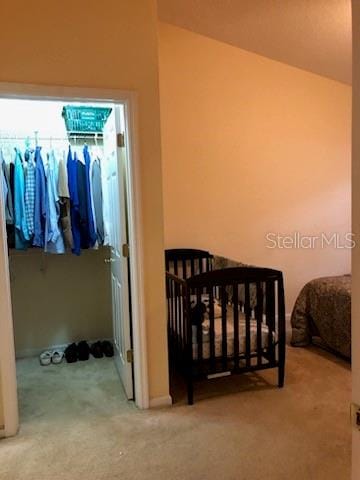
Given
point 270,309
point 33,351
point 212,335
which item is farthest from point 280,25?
point 33,351

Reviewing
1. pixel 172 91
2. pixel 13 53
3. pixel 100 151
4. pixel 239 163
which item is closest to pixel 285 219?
pixel 239 163

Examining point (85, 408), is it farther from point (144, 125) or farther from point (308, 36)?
point (308, 36)

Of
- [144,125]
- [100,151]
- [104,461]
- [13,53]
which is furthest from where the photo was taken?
[100,151]

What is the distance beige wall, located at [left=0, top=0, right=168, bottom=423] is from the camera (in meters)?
2.18

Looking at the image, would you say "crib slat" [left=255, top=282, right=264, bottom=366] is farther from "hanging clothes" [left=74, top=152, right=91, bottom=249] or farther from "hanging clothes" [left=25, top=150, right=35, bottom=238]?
"hanging clothes" [left=25, top=150, right=35, bottom=238]

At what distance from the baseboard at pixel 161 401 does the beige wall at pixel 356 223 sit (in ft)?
6.49

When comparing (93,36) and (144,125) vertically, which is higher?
(93,36)

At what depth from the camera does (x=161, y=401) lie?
2.57 metres

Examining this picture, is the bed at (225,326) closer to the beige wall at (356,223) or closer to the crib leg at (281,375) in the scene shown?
the crib leg at (281,375)

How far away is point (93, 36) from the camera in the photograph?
2.30m

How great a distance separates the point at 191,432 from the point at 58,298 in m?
1.94

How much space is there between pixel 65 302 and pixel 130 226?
159 centimetres

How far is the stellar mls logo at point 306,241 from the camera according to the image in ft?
13.5

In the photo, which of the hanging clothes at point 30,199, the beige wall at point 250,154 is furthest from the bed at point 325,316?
the hanging clothes at point 30,199
